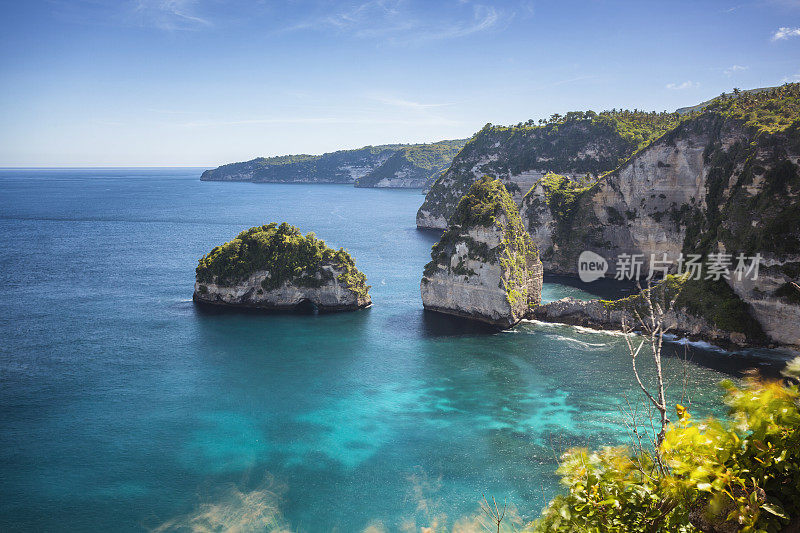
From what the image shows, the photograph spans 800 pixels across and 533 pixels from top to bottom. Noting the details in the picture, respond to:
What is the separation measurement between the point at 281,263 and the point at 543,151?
73.5 meters

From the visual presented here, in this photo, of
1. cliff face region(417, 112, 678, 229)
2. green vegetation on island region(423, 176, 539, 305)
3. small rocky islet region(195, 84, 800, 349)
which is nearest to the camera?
small rocky islet region(195, 84, 800, 349)

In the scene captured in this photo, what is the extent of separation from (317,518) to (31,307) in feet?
172

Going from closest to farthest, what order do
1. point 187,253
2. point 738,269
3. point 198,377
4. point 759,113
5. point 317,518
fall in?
1. point 317,518
2. point 198,377
3. point 738,269
4. point 759,113
5. point 187,253

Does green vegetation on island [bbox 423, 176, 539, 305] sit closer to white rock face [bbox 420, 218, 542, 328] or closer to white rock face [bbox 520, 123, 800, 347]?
white rock face [bbox 420, 218, 542, 328]

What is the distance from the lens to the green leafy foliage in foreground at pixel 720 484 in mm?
5703

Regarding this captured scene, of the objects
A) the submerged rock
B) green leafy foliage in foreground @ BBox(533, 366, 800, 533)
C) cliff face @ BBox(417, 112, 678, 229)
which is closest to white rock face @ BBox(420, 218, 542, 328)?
the submerged rock

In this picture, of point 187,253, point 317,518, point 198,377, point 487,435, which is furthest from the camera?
point 187,253

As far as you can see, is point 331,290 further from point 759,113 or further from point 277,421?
point 759,113

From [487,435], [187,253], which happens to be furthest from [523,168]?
[487,435]

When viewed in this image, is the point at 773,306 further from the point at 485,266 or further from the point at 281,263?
the point at 281,263

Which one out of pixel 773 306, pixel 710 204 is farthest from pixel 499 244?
pixel 710 204

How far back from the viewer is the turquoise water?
87.2ft

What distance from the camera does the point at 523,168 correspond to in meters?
110

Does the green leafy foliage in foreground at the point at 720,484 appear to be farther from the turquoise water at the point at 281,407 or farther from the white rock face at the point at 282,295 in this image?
the white rock face at the point at 282,295
